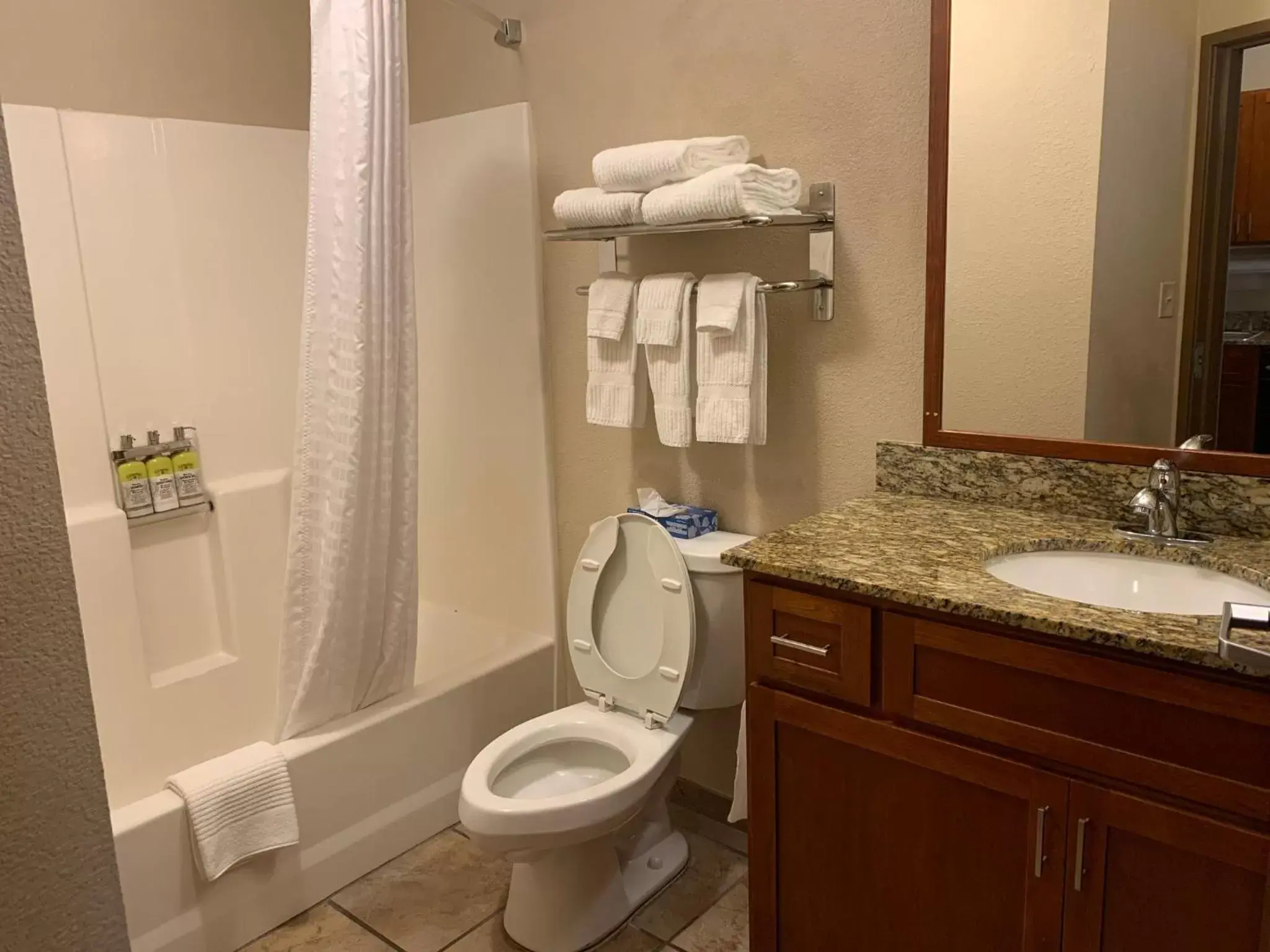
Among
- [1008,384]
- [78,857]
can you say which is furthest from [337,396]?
[78,857]

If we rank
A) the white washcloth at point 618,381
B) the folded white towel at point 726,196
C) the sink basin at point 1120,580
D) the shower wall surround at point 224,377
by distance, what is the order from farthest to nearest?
the shower wall surround at point 224,377 → the white washcloth at point 618,381 → the folded white towel at point 726,196 → the sink basin at point 1120,580

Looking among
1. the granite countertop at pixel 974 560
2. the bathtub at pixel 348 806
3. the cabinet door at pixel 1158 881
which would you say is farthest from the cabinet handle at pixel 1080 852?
the bathtub at pixel 348 806

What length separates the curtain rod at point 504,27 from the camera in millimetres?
2340

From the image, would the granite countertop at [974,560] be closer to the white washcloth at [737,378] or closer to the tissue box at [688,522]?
the white washcloth at [737,378]

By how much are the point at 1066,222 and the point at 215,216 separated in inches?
80.9

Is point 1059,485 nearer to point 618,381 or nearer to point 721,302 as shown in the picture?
point 721,302

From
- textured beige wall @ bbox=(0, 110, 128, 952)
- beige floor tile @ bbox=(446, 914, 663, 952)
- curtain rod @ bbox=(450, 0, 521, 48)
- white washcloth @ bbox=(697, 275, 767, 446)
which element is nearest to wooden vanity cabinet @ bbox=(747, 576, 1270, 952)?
beige floor tile @ bbox=(446, 914, 663, 952)

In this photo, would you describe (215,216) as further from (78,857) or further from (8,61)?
(78,857)

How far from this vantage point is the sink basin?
4.72 ft

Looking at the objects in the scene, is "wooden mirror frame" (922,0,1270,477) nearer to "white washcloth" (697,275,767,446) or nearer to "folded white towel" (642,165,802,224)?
"folded white towel" (642,165,802,224)

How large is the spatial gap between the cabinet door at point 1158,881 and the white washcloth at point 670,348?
3.43ft

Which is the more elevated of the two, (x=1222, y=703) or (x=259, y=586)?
(x=1222, y=703)

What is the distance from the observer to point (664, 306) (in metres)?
1.96

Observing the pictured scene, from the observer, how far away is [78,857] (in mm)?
567
